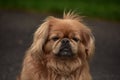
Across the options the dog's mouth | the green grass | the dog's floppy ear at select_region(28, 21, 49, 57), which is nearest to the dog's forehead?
the dog's floppy ear at select_region(28, 21, 49, 57)

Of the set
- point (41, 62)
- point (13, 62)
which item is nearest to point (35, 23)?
point (13, 62)

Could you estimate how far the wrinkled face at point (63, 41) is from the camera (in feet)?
28.7

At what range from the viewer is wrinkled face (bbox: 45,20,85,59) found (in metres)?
8.74

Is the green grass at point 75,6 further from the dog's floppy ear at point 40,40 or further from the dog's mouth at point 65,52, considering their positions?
the dog's mouth at point 65,52

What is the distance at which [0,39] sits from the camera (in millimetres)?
15906

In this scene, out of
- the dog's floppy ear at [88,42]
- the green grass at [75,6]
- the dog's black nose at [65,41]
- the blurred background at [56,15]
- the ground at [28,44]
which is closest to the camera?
the dog's black nose at [65,41]

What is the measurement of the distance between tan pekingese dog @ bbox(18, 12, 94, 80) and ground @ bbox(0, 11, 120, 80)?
8.07 ft

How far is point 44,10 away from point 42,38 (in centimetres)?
1258

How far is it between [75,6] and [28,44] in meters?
6.17

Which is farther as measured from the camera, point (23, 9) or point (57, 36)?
point (23, 9)

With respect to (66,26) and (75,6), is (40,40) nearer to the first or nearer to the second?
(66,26)

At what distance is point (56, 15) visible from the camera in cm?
2033

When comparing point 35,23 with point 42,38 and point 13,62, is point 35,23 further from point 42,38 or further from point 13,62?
point 42,38

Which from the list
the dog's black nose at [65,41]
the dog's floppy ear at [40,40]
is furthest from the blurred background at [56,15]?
the dog's black nose at [65,41]
